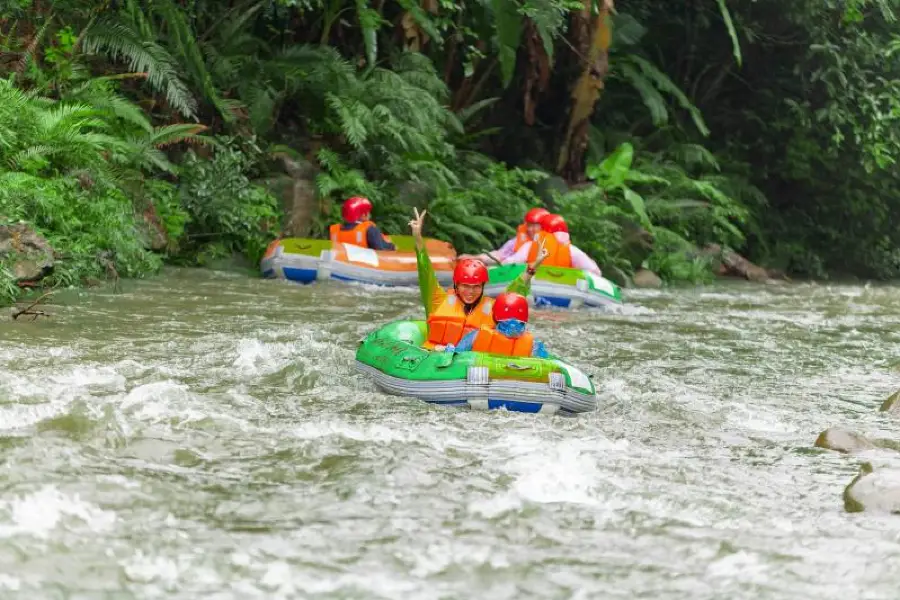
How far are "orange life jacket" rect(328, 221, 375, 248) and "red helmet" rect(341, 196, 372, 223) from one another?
133 mm

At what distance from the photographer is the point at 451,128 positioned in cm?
1755

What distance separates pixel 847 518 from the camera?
5027 mm

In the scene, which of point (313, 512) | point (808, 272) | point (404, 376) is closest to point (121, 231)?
point (404, 376)

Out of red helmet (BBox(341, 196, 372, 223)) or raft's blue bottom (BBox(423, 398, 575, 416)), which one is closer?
raft's blue bottom (BBox(423, 398, 575, 416))

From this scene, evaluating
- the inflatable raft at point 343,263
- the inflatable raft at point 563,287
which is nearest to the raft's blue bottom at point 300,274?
the inflatable raft at point 343,263

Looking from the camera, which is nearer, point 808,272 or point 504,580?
point 504,580

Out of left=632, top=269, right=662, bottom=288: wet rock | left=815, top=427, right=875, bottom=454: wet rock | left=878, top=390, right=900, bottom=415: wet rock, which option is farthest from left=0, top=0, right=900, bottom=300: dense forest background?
left=878, top=390, right=900, bottom=415: wet rock

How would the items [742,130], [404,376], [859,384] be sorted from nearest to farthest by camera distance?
[404,376] → [859,384] → [742,130]

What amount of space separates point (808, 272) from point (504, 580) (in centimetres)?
1702

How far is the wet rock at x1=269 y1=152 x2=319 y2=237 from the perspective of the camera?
14.4 meters

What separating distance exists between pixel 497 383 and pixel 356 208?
285 inches

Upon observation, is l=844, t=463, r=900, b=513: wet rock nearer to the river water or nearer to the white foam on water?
the river water

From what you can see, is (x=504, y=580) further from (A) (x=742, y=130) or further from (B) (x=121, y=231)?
(A) (x=742, y=130)

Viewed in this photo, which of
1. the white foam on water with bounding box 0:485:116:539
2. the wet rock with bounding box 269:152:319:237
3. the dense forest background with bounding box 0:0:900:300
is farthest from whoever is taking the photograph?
the wet rock with bounding box 269:152:319:237
